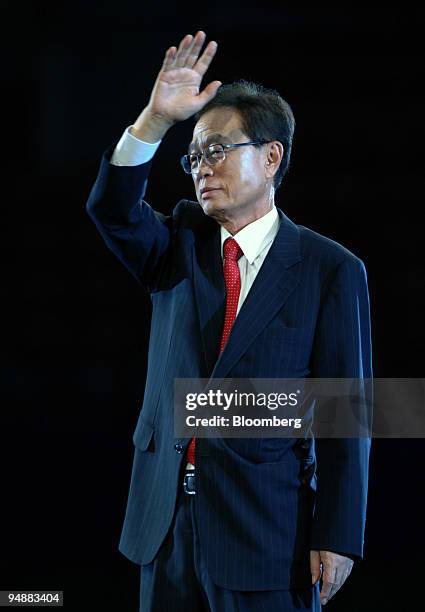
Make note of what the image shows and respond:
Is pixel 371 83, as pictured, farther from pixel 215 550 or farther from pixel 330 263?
pixel 215 550

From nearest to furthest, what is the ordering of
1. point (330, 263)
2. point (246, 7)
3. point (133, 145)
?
point (133, 145) → point (330, 263) → point (246, 7)

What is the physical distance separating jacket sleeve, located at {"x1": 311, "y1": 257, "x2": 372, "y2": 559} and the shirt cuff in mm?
407

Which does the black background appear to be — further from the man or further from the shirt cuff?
the shirt cuff

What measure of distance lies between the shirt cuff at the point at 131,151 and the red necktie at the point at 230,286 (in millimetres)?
257

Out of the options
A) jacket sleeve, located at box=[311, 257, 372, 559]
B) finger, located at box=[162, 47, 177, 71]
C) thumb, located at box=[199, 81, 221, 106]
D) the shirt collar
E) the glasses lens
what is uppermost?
finger, located at box=[162, 47, 177, 71]

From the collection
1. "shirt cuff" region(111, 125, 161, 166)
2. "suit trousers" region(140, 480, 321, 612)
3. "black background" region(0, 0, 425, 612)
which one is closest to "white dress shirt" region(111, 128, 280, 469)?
"suit trousers" region(140, 480, 321, 612)

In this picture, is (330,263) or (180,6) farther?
(180,6)

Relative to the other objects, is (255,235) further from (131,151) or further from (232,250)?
(131,151)

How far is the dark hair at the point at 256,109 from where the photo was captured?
5.34 ft

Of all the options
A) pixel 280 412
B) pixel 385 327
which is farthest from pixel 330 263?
pixel 385 327

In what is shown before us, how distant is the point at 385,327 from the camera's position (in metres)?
2.54

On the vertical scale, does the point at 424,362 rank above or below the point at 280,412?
above

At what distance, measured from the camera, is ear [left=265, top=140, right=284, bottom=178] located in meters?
1.67

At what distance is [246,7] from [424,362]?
1154 millimetres
